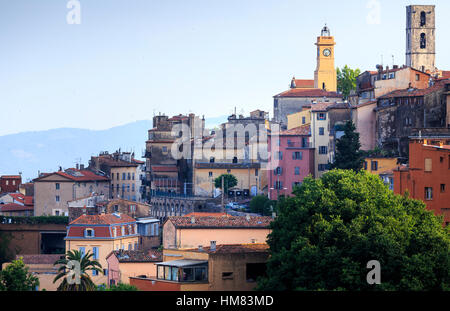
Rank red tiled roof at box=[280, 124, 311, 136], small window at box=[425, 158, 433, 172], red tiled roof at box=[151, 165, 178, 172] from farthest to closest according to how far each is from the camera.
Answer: red tiled roof at box=[151, 165, 178, 172] < red tiled roof at box=[280, 124, 311, 136] < small window at box=[425, 158, 433, 172]

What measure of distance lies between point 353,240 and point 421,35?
7396cm

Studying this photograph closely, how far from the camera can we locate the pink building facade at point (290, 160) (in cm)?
8312

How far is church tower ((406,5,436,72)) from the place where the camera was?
4365 inches

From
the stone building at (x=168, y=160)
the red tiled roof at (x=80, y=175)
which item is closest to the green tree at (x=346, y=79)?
the stone building at (x=168, y=160)

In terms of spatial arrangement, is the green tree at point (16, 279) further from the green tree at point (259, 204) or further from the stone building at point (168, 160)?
the stone building at point (168, 160)

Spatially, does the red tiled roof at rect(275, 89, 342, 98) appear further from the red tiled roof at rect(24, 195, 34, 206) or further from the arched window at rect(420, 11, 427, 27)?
the red tiled roof at rect(24, 195, 34, 206)

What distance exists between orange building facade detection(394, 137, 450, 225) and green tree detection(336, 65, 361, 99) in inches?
2342

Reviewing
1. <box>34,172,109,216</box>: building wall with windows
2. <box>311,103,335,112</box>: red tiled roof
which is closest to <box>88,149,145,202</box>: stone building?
<box>34,172,109,216</box>: building wall with windows

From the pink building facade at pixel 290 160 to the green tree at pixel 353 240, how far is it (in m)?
34.9

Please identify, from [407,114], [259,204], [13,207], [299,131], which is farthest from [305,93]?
[407,114]

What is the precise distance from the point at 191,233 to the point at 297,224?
12730 mm

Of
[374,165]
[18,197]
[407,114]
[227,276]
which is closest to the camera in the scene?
[227,276]

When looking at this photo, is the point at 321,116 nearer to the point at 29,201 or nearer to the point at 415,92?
the point at 415,92

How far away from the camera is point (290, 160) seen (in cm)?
8394
